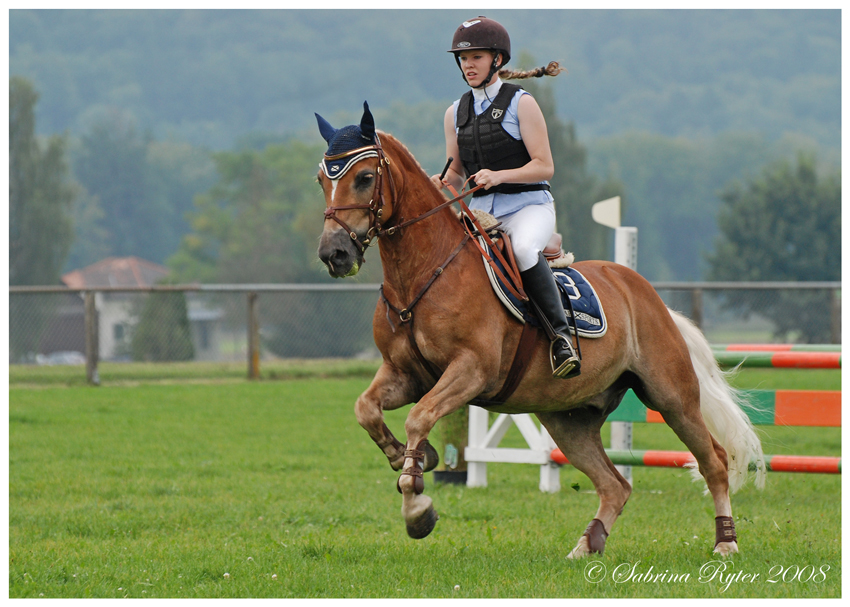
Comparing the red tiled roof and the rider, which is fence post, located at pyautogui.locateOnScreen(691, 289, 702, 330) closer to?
the rider

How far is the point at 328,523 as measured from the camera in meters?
7.18

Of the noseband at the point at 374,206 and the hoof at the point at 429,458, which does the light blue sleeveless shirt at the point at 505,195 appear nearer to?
the noseband at the point at 374,206

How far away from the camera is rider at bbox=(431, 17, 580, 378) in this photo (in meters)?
5.20

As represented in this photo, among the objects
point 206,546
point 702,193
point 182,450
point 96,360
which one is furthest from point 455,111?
point 702,193

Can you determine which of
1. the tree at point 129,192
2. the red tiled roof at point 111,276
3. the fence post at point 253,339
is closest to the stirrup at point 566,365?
the fence post at point 253,339

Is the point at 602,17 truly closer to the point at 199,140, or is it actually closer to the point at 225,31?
the point at 225,31

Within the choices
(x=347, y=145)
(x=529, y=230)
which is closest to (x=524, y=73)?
(x=529, y=230)

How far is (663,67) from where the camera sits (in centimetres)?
17088

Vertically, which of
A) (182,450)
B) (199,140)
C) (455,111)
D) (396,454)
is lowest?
(182,450)

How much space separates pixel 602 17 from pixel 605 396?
189583mm

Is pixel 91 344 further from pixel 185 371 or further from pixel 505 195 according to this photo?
pixel 505 195

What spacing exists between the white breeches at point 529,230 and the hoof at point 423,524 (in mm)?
1387

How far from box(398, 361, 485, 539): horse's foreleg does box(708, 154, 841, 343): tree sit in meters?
51.9

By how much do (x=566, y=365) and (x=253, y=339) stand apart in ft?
46.7
